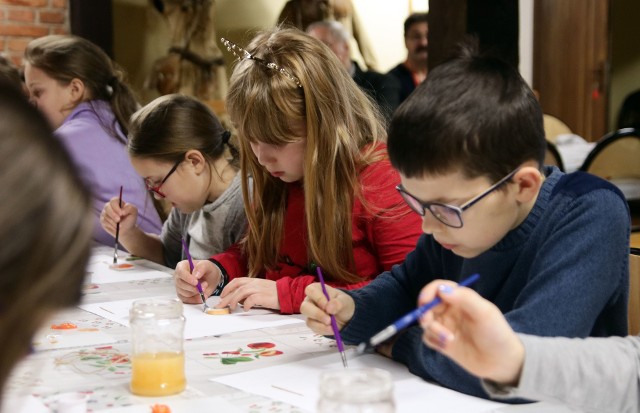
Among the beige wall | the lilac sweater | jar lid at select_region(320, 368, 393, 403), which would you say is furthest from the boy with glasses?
the beige wall

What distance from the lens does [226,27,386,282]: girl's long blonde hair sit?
5.92 feet

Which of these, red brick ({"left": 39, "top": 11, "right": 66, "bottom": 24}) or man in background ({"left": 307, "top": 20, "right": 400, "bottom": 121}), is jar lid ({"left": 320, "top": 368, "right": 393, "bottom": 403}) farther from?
red brick ({"left": 39, "top": 11, "right": 66, "bottom": 24})

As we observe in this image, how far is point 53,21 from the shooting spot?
17.3ft

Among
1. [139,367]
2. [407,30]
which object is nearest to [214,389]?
[139,367]

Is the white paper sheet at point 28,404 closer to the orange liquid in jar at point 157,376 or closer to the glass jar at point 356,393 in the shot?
the orange liquid in jar at point 157,376

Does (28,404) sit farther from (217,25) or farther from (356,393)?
(217,25)

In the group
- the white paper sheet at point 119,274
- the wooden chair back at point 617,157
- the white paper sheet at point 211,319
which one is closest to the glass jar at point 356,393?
the white paper sheet at point 211,319

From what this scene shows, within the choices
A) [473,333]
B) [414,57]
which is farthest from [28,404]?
[414,57]

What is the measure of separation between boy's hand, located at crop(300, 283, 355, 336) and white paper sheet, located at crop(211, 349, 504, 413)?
0.06 meters

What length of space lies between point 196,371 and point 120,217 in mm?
1282

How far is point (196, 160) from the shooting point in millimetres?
2277

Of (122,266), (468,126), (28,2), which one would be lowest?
(122,266)

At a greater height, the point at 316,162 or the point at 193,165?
the point at 316,162

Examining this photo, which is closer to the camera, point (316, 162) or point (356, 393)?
point (356, 393)
